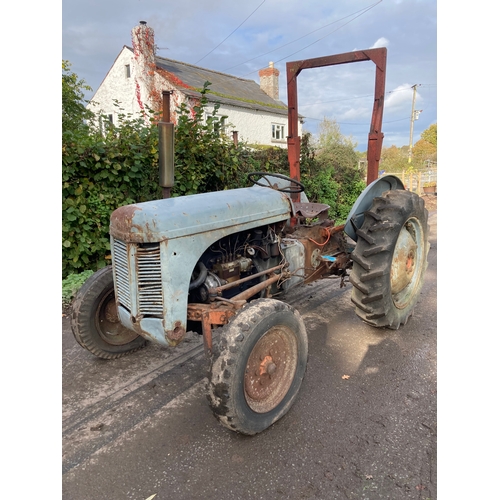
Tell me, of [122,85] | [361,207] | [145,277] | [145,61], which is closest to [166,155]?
[145,277]

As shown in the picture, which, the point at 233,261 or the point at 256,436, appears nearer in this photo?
the point at 256,436

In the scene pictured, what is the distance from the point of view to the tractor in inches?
86.8

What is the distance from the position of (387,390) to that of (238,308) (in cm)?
124

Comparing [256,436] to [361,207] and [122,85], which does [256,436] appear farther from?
[122,85]

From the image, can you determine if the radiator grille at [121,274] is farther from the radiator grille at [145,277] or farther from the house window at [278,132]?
the house window at [278,132]

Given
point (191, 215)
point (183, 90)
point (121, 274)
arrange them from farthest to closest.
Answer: point (183, 90) < point (121, 274) < point (191, 215)

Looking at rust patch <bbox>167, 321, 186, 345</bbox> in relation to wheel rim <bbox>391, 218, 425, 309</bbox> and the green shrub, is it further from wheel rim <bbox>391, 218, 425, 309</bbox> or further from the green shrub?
the green shrub

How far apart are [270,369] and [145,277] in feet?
3.06

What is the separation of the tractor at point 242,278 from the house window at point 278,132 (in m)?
16.3

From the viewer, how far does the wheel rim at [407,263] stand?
11.1 feet

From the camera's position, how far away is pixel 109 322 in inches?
119

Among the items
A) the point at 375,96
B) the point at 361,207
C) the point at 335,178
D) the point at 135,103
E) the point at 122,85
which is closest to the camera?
the point at 361,207

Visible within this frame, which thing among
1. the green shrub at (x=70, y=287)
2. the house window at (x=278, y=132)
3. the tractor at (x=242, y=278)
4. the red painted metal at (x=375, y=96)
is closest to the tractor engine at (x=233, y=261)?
the tractor at (x=242, y=278)

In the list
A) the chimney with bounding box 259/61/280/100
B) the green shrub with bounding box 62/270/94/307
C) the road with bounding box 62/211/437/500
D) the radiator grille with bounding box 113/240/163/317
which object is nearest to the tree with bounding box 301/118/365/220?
the green shrub with bounding box 62/270/94/307
